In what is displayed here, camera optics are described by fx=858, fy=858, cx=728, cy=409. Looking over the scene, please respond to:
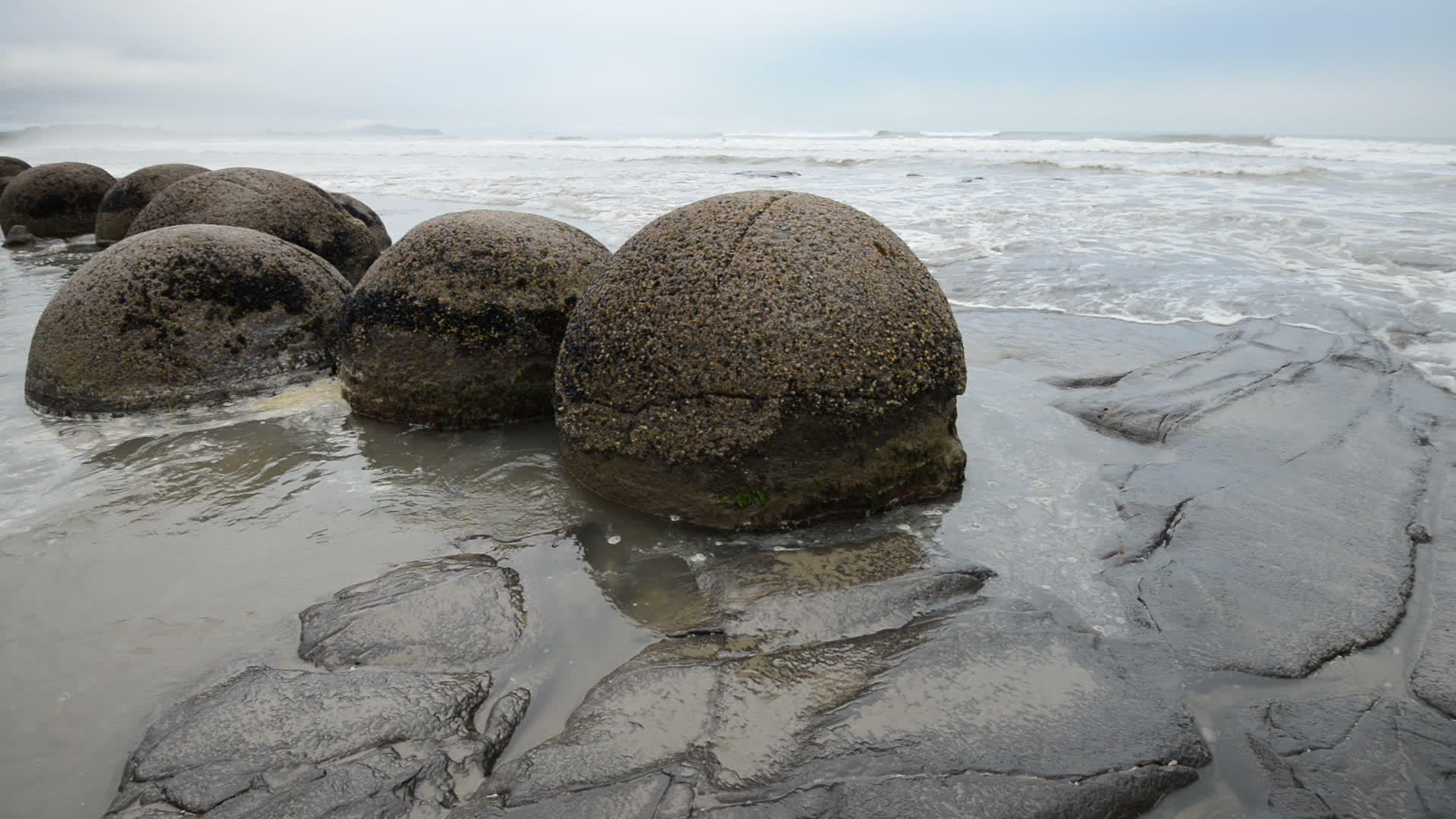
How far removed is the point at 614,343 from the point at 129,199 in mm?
9862

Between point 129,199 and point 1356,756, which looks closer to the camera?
point 1356,756

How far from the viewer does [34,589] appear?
3.05 m

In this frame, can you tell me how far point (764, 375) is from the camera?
3.34 metres

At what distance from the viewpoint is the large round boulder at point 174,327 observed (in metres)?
4.73

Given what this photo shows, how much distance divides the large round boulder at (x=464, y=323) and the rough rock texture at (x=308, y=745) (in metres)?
2.08

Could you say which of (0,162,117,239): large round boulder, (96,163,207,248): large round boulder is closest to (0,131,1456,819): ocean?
(96,163,207,248): large round boulder

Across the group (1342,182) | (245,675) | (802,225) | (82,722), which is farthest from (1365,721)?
(1342,182)

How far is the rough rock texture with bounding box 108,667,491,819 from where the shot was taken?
6.85 feet

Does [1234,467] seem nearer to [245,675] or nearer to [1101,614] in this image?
[1101,614]

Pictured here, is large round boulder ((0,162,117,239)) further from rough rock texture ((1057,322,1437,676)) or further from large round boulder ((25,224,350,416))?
rough rock texture ((1057,322,1437,676))

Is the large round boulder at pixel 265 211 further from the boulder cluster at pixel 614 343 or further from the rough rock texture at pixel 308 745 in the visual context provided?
the rough rock texture at pixel 308 745

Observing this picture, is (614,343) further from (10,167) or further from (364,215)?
(10,167)

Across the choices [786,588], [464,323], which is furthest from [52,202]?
[786,588]

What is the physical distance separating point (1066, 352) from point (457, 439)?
411 centimetres
